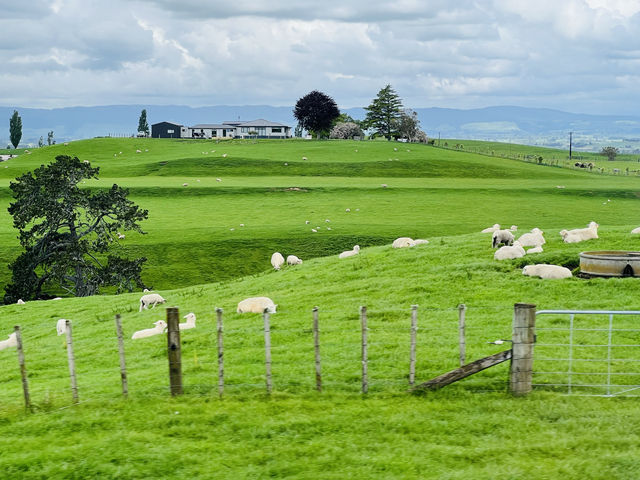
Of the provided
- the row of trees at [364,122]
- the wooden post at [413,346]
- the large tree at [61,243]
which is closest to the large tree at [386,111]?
the row of trees at [364,122]

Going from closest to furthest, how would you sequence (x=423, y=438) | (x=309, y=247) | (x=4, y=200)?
(x=423, y=438)
(x=309, y=247)
(x=4, y=200)

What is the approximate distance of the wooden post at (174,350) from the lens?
1399 centimetres

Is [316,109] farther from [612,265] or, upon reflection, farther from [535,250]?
[612,265]

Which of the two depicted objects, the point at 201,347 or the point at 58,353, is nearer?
the point at 201,347

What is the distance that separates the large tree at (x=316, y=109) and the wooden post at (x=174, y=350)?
549 feet

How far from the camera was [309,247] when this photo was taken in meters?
58.5

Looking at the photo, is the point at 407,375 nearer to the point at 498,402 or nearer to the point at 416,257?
the point at 498,402

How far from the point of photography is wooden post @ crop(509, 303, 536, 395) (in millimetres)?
13742

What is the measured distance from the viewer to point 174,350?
14.1 m

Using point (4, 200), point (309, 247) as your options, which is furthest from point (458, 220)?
point (4, 200)

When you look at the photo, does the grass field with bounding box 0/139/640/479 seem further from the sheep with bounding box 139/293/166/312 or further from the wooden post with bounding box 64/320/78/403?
the sheep with bounding box 139/293/166/312

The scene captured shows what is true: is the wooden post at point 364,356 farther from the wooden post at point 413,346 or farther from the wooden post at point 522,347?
the wooden post at point 522,347

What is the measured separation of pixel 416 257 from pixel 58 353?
633 inches

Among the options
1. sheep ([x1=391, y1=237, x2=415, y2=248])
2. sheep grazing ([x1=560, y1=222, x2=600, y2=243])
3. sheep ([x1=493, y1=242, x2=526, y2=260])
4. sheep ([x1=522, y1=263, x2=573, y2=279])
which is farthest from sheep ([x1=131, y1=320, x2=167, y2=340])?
sheep grazing ([x1=560, y1=222, x2=600, y2=243])
